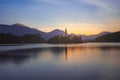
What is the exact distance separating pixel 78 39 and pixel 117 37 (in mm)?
41059

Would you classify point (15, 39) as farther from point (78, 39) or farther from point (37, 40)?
point (78, 39)

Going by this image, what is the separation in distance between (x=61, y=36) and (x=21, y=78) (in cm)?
16231

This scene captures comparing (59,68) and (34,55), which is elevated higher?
(59,68)

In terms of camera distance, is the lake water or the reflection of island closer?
the lake water

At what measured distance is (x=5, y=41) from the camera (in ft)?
431

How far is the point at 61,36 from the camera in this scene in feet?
568

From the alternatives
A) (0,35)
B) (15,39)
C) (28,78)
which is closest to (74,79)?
(28,78)

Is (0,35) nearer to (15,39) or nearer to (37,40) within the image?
(15,39)

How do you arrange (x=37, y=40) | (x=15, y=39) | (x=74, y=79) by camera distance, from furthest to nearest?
1. (x=37, y=40)
2. (x=15, y=39)
3. (x=74, y=79)

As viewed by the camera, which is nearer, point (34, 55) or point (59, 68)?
point (59, 68)

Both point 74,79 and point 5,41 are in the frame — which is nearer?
point 74,79

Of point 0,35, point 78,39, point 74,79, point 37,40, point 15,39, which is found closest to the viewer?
point 74,79

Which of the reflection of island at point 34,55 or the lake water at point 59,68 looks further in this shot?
the reflection of island at point 34,55

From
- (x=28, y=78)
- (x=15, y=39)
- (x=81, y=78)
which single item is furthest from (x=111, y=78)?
(x=15, y=39)
